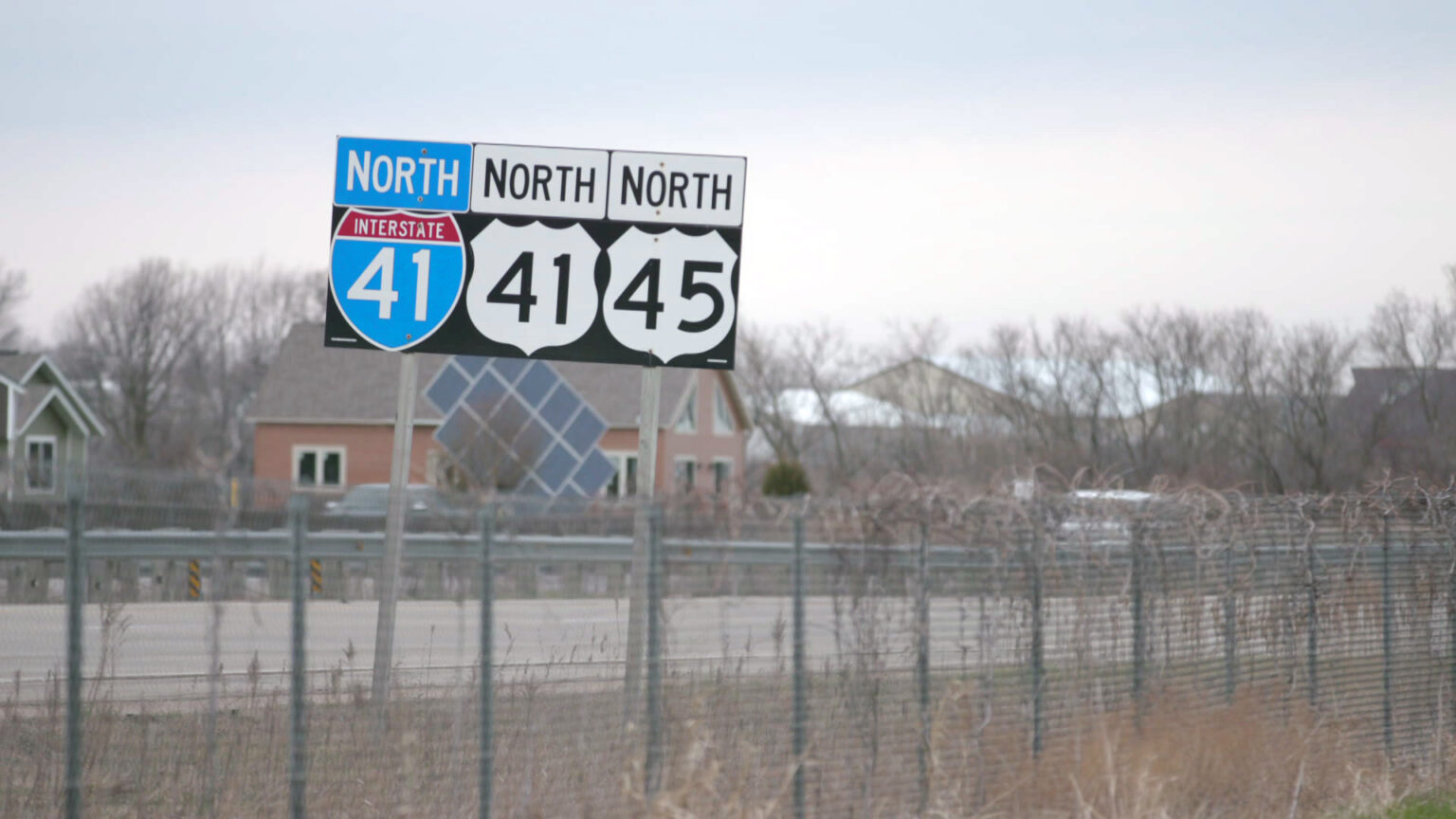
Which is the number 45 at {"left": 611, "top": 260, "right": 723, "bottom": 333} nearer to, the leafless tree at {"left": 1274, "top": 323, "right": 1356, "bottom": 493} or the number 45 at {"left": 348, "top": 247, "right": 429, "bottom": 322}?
the number 45 at {"left": 348, "top": 247, "right": 429, "bottom": 322}

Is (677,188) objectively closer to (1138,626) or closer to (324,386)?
(1138,626)

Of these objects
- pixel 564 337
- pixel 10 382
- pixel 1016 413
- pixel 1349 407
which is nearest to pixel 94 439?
pixel 10 382

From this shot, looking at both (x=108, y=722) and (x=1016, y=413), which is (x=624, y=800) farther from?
(x=1016, y=413)

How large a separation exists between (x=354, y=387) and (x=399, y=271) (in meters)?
38.3

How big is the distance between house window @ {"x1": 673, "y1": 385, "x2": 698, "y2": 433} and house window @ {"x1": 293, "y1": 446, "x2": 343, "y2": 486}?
10395 millimetres

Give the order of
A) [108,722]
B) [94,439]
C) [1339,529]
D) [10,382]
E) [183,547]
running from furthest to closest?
[94,439] → [10,382] → [1339,529] → [108,722] → [183,547]

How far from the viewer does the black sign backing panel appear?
8.79 meters

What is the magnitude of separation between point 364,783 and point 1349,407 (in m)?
39.1

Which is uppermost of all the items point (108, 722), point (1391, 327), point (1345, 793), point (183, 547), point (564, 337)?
point (1391, 327)

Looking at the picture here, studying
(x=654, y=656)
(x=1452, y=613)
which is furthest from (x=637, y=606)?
(x=1452, y=613)

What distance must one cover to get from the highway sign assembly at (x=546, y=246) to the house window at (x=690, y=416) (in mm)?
38626

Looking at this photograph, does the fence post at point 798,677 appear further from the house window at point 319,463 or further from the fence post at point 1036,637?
the house window at point 319,463

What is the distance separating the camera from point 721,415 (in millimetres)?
50781

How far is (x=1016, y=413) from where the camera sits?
5662 cm
